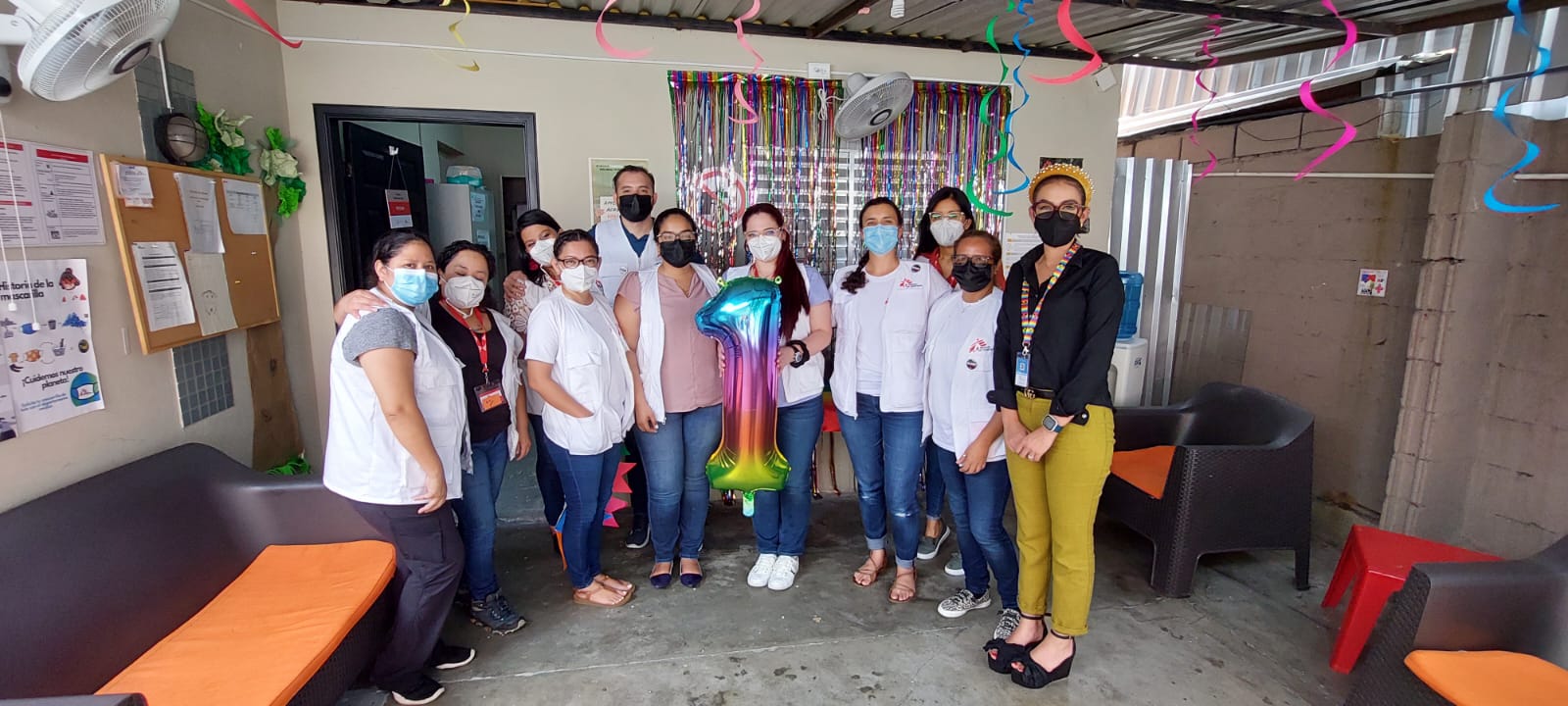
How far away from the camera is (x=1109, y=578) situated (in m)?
3.04

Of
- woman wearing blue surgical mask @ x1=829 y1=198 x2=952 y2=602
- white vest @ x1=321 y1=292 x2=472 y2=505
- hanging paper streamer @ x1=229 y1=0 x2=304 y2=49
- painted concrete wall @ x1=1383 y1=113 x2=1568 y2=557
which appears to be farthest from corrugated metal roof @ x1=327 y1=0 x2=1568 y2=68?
white vest @ x1=321 y1=292 x2=472 y2=505

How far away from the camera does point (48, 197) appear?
193 centimetres

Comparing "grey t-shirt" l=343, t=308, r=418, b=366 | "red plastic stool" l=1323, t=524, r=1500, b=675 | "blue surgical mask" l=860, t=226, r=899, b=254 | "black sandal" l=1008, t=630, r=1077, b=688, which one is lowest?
"black sandal" l=1008, t=630, r=1077, b=688

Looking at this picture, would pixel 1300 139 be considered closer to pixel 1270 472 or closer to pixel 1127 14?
pixel 1127 14

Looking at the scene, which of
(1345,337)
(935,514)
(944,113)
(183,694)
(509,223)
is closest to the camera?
(183,694)

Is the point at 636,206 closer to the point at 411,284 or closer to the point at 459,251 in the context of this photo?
the point at 459,251

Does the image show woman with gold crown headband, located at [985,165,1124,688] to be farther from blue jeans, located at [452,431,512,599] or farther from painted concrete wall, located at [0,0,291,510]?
painted concrete wall, located at [0,0,291,510]

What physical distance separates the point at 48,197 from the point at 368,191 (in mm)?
1848

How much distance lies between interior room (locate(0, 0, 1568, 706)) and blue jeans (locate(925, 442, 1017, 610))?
0.02 m

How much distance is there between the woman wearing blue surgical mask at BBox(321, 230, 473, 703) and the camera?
74.3 inches

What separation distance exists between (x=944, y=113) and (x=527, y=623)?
128 inches

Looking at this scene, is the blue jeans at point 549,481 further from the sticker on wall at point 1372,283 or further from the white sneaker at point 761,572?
the sticker on wall at point 1372,283

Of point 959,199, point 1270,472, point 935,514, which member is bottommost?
point 935,514

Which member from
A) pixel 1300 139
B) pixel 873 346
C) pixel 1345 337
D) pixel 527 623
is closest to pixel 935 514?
pixel 873 346
